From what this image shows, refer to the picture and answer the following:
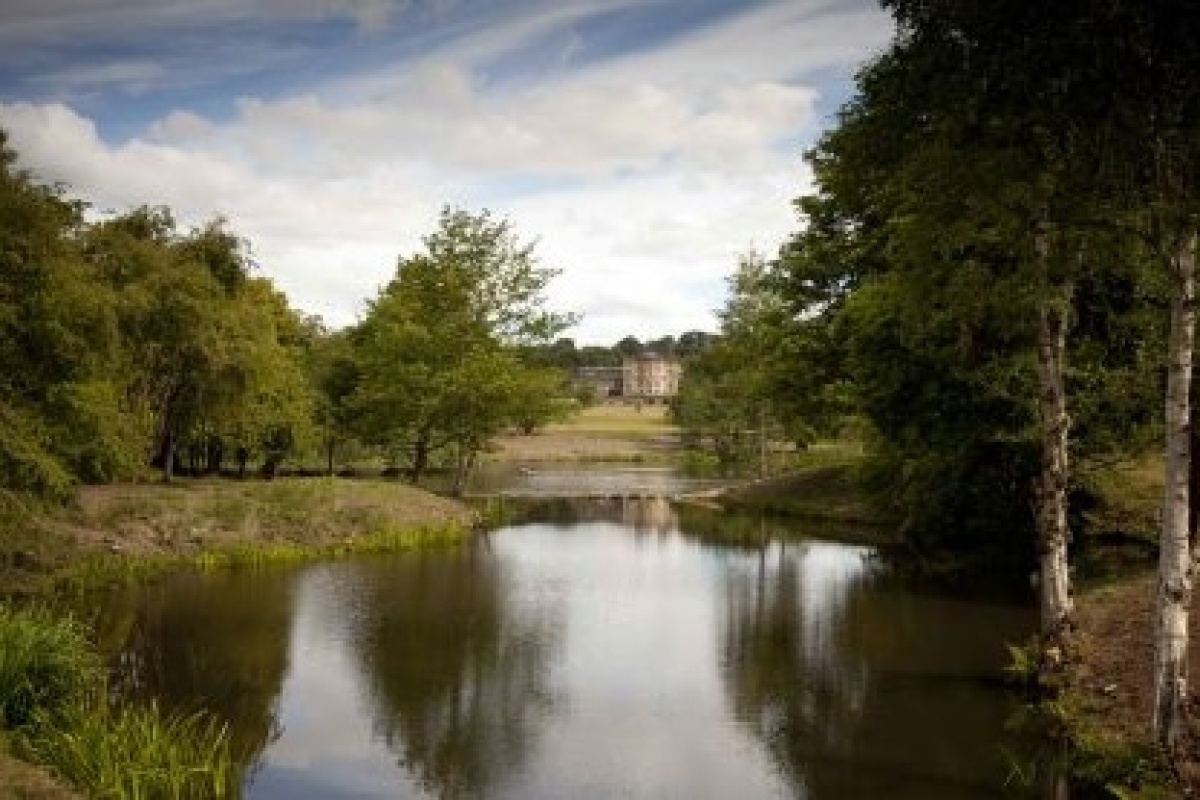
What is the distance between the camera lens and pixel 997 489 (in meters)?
33.2

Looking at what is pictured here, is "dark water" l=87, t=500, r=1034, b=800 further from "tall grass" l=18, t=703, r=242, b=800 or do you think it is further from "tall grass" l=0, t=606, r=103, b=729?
"tall grass" l=0, t=606, r=103, b=729

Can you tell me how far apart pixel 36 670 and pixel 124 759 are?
297 centimetres

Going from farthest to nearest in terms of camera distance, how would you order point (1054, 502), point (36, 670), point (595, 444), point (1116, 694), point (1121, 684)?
1. point (595, 444)
2. point (1054, 502)
3. point (1121, 684)
4. point (1116, 694)
5. point (36, 670)

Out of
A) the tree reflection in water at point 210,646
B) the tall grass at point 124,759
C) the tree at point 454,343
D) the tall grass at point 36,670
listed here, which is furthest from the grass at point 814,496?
the tall grass at point 124,759

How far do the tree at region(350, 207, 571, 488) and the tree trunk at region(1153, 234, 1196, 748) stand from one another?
3869 cm

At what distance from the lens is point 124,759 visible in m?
14.6

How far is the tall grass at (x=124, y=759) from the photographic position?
1397cm

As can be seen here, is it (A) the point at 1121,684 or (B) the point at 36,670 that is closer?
(B) the point at 36,670

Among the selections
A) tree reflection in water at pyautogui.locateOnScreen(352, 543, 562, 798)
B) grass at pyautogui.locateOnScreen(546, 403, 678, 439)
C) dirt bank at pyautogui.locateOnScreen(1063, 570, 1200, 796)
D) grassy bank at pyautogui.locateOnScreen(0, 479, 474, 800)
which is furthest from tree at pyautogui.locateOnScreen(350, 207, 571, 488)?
grass at pyautogui.locateOnScreen(546, 403, 678, 439)

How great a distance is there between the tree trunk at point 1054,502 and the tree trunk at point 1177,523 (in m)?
4.45

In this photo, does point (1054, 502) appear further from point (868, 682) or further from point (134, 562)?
point (134, 562)

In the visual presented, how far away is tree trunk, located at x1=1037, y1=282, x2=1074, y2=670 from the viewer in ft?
63.3

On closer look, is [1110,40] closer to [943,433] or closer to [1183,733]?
[1183,733]

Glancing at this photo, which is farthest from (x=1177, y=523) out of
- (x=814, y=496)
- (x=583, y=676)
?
(x=814, y=496)
